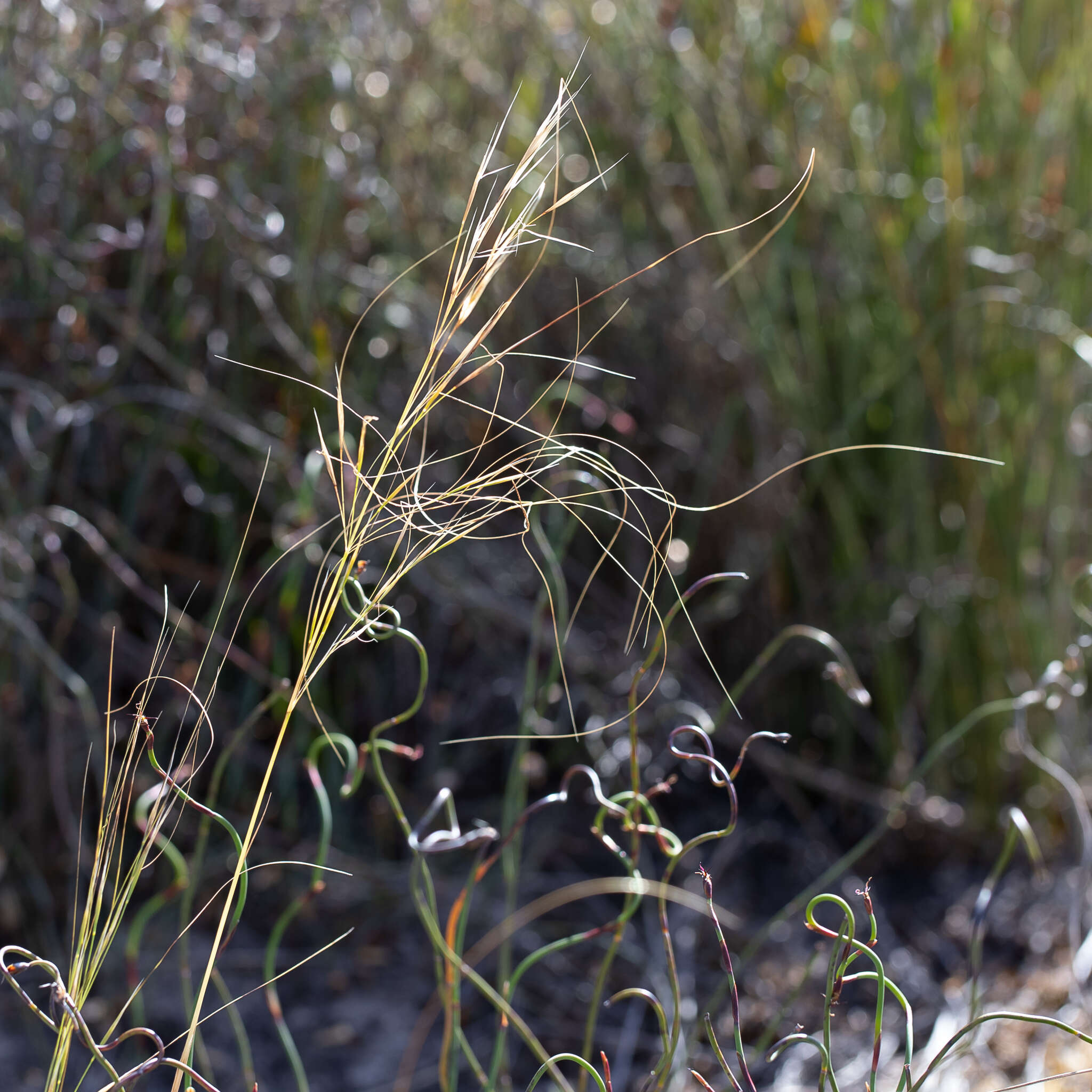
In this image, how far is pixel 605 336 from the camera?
4.67ft

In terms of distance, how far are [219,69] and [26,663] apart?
660mm

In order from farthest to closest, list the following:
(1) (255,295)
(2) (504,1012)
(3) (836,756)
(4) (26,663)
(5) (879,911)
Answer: (3) (836,756) < (5) (879,911) < (4) (26,663) < (1) (255,295) < (2) (504,1012)

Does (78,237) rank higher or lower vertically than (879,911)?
higher

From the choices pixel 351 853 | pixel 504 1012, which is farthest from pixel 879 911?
pixel 504 1012

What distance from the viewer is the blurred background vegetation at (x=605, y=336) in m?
1.12

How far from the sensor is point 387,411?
50.3 inches

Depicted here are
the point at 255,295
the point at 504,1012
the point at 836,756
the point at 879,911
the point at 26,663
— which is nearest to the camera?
the point at 504,1012

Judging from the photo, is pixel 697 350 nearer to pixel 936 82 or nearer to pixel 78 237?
pixel 936 82

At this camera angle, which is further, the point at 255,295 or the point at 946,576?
the point at 946,576

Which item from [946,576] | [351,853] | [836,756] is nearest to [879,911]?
[836,756]

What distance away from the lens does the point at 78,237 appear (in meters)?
1.16

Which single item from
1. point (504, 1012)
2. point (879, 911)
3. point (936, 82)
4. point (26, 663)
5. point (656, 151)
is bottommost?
point (879, 911)

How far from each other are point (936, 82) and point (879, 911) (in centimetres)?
A: 98

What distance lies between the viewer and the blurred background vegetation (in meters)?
1.12
